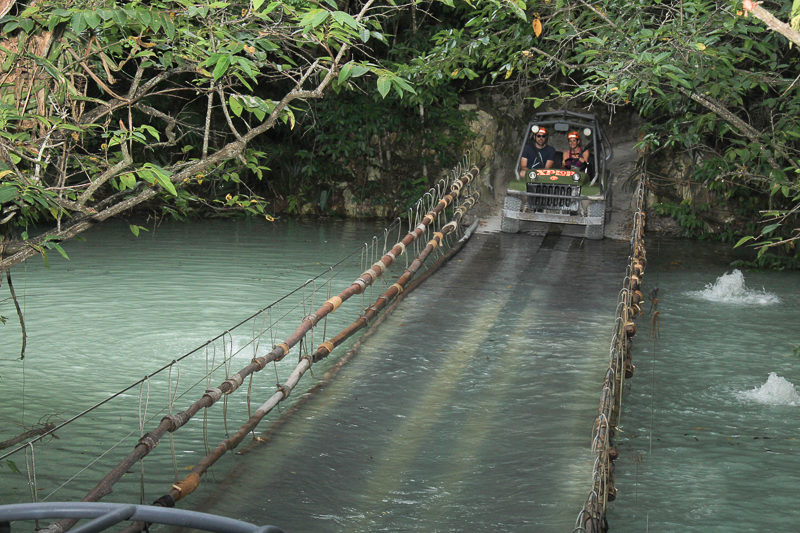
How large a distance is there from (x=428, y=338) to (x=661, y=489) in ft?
10.8

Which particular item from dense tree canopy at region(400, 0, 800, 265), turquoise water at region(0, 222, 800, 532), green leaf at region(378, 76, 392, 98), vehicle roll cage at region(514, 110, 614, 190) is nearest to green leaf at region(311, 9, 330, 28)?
green leaf at region(378, 76, 392, 98)

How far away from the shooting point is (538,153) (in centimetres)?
1384

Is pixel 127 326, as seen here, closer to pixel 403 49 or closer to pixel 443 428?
pixel 443 428

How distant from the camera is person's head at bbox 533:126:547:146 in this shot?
1359 centimetres

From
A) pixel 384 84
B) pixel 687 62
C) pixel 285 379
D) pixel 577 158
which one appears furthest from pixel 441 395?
pixel 577 158

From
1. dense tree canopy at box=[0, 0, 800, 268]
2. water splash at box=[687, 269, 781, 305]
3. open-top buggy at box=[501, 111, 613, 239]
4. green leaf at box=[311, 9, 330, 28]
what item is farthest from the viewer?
open-top buggy at box=[501, 111, 613, 239]

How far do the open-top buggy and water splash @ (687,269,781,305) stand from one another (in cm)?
201

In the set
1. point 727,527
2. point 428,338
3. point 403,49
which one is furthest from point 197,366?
point 403,49

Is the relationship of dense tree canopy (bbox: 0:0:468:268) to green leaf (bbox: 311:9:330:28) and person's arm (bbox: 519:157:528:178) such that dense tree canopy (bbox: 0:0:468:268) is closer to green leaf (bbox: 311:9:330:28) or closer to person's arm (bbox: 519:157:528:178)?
green leaf (bbox: 311:9:330:28)

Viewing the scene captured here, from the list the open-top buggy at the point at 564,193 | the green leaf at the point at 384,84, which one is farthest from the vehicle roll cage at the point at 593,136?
the green leaf at the point at 384,84

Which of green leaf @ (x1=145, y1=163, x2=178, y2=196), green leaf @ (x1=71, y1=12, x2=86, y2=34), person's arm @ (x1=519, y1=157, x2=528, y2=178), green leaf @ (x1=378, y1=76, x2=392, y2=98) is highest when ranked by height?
green leaf @ (x1=71, y1=12, x2=86, y2=34)

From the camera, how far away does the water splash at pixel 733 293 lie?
1128 cm

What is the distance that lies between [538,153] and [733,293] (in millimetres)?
3645

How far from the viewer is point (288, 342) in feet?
23.0
